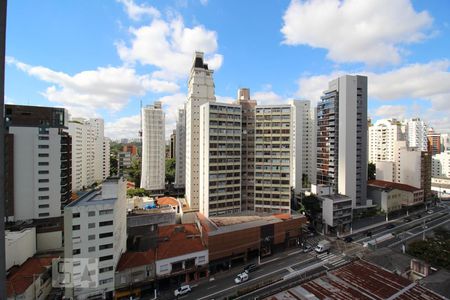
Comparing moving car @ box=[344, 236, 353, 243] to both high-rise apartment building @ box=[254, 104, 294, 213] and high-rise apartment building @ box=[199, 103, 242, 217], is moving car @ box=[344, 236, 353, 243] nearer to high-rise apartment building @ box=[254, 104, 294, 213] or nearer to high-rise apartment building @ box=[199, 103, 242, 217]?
high-rise apartment building @ box=[254, 104, 294, 213]

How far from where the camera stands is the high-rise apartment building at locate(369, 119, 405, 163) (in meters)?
89.4

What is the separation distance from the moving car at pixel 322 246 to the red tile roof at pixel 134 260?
93.1 ft

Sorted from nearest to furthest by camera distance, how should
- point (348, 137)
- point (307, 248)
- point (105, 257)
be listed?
point (105, 257)
point (307, 248)
point (348, 137)

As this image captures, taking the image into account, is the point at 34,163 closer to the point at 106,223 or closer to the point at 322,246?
the point at 106,223

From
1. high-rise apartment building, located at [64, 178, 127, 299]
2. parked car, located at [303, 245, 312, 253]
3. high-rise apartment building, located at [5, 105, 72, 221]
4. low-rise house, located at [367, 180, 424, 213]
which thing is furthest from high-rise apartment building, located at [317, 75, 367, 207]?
high-rise apartment building, located at [5, 105, 72, 221]

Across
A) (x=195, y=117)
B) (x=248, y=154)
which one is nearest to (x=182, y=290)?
(x=248, y=154)

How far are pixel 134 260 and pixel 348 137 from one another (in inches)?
2093

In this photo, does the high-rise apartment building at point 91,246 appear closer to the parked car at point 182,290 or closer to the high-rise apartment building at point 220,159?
the parked car at point 182,290

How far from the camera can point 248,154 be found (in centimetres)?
4981

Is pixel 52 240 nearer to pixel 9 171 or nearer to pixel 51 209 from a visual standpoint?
pixel 51 209

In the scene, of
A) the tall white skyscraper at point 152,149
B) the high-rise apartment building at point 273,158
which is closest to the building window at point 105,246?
the high-rise apartment building at point 273,158

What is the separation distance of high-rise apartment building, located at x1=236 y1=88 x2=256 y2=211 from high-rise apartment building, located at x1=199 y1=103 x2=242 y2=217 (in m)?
2.37

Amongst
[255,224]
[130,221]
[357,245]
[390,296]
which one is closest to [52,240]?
[130,221]

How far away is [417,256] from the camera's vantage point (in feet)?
107
